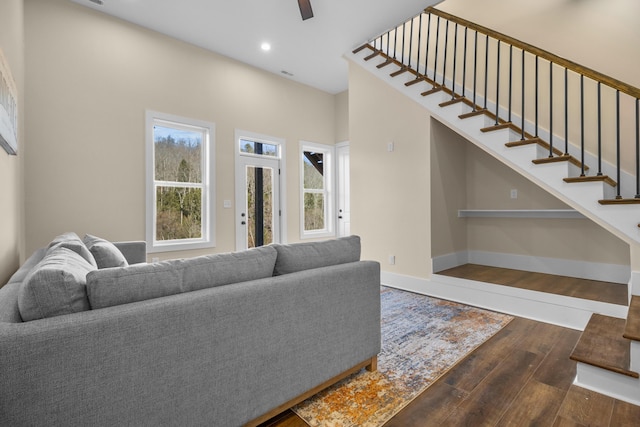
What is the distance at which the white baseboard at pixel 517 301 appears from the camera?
276 centimetres

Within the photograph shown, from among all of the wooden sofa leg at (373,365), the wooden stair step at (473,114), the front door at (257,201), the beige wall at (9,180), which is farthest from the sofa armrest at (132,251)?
the wooden stair step at (473,114)

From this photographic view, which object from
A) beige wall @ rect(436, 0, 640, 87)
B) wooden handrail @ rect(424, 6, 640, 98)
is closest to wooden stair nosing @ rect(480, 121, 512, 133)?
wooden handrail @ rect(424, 6, 640, 98)

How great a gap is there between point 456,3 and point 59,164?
17.5ft

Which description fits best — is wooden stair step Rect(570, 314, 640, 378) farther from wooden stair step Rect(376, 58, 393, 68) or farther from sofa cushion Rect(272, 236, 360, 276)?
A: wooden stair step Rect(376, 58, 393, 68)

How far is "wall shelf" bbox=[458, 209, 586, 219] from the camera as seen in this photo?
3.62 m

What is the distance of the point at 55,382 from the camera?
0.97m

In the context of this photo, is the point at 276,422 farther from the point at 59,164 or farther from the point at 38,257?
the point at 59,164

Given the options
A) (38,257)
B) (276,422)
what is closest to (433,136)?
(276,422)

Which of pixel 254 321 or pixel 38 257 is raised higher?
pixel 38 257

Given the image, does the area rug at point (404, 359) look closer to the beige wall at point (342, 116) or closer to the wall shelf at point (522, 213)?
the wall shelf at point (522, 213)

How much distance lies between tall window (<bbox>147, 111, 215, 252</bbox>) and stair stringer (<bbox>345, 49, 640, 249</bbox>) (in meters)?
2.76

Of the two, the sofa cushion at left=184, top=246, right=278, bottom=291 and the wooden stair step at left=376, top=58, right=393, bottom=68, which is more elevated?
the wooden stair step at left=376, top=58, right=393, bottom=68

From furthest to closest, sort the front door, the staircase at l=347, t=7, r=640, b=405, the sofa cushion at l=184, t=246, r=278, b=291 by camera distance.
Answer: the front door, the staircase at l=347, t=7, r=640, b=405, the sofa cushion at l=184, t=246, r=278, b=291

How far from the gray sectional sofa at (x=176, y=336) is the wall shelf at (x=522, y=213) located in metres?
2.98
